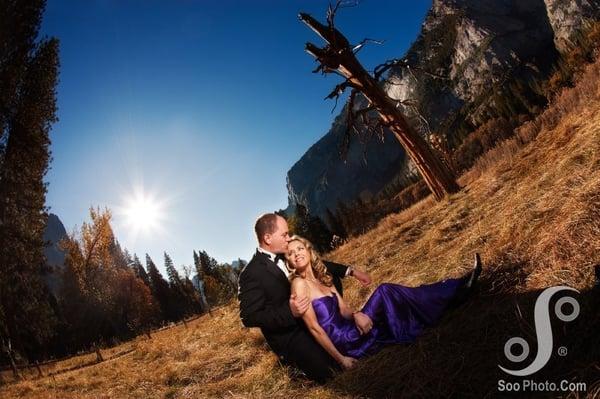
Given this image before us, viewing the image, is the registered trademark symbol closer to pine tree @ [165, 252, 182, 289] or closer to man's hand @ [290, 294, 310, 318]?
man's hand @ [290, 294, 310, 318]

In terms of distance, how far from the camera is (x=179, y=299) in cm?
7344

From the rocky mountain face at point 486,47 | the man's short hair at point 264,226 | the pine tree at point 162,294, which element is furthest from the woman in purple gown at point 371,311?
the rocky mountain face at point 486,47

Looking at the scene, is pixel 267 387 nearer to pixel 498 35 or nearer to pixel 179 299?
pixel 179 299

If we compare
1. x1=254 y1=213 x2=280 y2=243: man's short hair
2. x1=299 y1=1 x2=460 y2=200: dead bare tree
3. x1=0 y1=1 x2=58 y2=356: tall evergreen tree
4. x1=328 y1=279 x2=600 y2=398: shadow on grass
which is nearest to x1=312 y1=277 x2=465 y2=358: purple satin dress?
x1=328 y1=279 x2=600 y2=398: shadow on grass

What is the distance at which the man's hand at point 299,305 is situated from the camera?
10.0 feet

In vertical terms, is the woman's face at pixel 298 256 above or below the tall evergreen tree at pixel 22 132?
below

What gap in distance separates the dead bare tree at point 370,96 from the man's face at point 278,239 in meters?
7.91

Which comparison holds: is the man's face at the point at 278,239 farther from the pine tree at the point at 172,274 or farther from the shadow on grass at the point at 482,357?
the pine tree at the point at 172,274

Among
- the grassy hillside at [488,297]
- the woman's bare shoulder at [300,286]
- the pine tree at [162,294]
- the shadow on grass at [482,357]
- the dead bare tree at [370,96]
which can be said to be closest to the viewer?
the shadow on grass at [482,357]

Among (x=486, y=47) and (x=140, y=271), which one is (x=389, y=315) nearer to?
(x=140, y=271)

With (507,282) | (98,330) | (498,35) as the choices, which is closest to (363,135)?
(507,282)

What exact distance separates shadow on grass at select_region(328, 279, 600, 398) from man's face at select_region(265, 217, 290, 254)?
1127 millimetres

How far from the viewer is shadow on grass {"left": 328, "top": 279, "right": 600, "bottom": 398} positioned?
1.79 meters

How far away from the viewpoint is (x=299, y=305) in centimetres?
306
